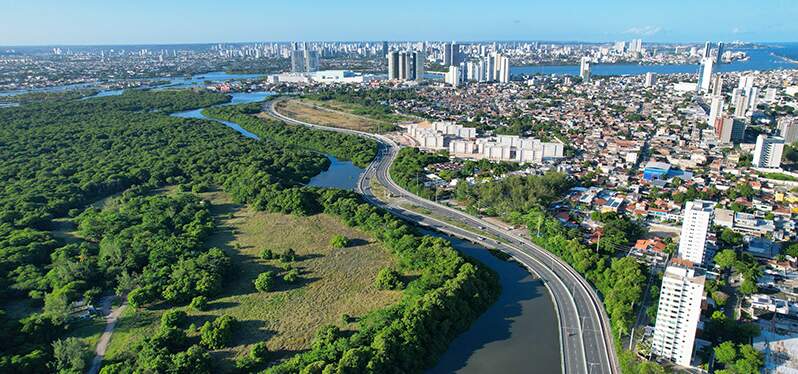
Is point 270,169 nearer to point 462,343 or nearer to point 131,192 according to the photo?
point 131,192

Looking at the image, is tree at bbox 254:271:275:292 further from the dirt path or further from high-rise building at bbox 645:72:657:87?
high-rise building at bbox 645:72:657:87

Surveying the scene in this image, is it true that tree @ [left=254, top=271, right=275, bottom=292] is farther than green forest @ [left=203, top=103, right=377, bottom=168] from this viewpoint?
No

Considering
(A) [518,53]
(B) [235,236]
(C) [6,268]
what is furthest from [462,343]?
(A) [518,53]

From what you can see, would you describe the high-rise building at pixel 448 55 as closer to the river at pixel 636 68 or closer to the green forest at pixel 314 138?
the river at pixel 636 68

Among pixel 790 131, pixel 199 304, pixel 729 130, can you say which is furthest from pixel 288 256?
pixel 790 131

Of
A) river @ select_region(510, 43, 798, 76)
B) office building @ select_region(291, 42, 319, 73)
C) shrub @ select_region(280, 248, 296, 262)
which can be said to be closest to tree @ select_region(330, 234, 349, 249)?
shrub @ select_region(280, 248, 296, 262)

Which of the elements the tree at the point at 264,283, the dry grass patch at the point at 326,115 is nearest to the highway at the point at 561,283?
the tree at the point at 264,283

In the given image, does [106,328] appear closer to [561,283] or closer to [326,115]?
[561,283]
